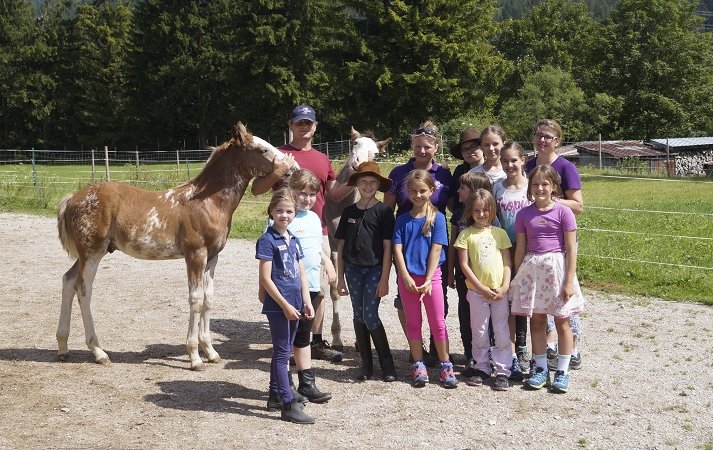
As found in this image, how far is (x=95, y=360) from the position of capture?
5930mm

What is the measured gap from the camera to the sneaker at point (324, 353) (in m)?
5.96

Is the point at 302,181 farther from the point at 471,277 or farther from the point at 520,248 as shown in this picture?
the point at 520,248

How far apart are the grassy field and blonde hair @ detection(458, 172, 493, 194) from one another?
3.96 meters

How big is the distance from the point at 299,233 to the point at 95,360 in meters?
2.15

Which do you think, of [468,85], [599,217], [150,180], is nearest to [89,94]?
[468,85]

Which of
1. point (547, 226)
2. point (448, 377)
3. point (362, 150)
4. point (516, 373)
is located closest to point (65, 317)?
point (362, 150)

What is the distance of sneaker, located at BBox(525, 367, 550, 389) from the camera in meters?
5.12

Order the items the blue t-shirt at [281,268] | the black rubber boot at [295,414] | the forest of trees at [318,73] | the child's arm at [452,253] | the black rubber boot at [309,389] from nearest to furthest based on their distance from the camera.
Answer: the black rubber boot at [295,414] < the blue t-shirt at [281,268] < the black rubber boot at [309,389] < the child's arm at [452,253] < the forest of trees at [318,73]

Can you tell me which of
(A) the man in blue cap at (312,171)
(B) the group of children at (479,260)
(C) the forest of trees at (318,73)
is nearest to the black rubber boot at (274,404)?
(B) the group of children at (479,260)

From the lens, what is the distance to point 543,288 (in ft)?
16.6

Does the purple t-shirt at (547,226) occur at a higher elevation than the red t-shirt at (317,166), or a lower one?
lower

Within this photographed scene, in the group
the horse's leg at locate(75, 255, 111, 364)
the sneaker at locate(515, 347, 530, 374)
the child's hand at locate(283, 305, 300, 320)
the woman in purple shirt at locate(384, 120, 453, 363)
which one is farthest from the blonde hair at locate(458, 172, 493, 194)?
the horse's leg at locate(75, 255, 111, 364)

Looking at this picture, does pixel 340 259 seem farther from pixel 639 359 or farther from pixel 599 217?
pixel 599 217

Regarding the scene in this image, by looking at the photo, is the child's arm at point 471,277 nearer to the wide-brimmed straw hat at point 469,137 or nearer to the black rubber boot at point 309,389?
the wide-brimmed straw hat at point 469,137
